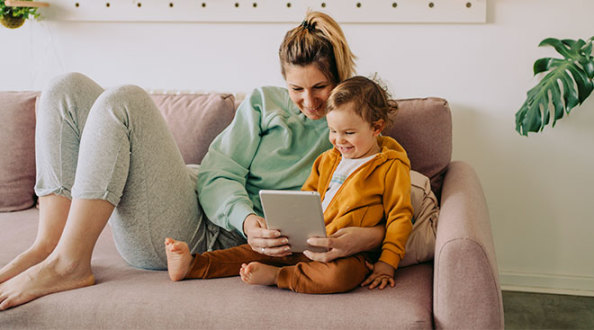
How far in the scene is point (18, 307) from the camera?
1345mm

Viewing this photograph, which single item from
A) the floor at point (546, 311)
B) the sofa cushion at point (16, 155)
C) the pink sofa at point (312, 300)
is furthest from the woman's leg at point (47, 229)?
the floor at point (546, 311)

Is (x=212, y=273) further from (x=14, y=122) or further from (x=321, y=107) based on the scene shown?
(x=14, y=122)

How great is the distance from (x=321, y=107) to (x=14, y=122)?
1.17 metres

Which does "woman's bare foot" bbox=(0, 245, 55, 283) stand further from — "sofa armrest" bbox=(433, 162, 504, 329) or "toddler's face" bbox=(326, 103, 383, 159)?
"sofa armrest" bbox=(433, 162, 504, 329)

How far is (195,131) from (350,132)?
2.32 ft

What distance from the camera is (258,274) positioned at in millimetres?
1366

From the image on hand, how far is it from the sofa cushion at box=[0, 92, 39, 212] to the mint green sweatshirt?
790mm

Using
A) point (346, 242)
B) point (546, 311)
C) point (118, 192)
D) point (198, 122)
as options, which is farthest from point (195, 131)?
point (546, 311)

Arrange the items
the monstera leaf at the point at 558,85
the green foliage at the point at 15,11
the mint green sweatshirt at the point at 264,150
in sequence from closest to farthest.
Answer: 1. the mint green sweatshirt at the point at 264,150
2. the monstera leaf at the point at 558,85
3. the green foliage at the point at 15,11

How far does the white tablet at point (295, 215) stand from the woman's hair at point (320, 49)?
1.42ft

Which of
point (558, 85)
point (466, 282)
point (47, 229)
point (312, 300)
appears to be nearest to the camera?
point (466, 282)

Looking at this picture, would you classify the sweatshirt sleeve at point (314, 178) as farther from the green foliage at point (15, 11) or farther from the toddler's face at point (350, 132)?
the green foliage at point (15, 11)

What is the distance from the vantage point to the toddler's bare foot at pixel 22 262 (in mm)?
1431

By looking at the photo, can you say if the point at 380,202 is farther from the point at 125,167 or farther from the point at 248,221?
Result: the point at 125,167
